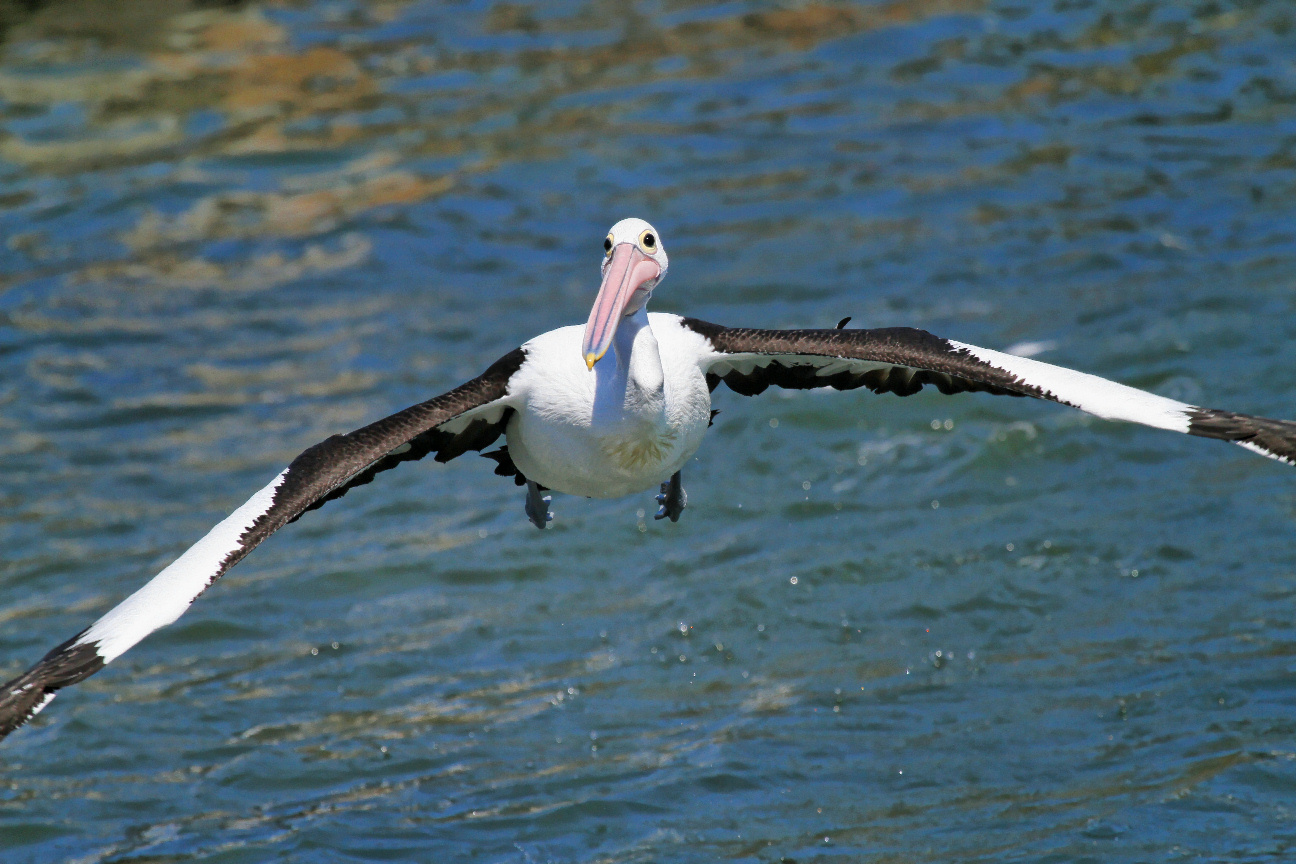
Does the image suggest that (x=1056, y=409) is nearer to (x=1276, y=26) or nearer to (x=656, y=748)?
(x=656, y=748)

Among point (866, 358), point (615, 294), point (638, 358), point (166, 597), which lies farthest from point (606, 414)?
point (166, 597)

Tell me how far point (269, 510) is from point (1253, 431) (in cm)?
559

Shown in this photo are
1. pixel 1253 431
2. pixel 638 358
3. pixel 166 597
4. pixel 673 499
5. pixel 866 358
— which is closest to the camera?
pixel 166 597

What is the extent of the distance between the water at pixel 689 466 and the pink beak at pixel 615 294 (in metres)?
4.59

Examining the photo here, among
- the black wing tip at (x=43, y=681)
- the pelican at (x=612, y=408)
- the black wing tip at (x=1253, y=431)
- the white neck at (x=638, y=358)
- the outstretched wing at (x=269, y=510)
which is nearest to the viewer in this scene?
the black wing tip at (x=43, y=681)

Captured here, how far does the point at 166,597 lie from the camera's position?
29.1ft

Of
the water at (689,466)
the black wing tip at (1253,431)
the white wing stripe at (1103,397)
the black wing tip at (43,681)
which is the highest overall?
the white wing stripe at (1103,397)

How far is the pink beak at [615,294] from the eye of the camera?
9.56 metres

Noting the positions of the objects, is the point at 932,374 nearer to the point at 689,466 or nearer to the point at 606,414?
the point at 606,414

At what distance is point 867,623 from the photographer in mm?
15516

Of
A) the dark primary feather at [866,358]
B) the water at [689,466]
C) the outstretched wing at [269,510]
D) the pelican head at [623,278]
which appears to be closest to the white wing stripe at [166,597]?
the outstretched wing at [269,510]

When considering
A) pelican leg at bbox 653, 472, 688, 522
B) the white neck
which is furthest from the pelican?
pelican leg at bbox 653, 472, 688, 522

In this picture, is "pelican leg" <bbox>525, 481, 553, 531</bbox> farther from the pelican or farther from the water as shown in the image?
the water

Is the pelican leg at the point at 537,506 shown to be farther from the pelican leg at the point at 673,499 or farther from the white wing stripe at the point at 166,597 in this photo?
the white wing stripe at the point at 166,597
